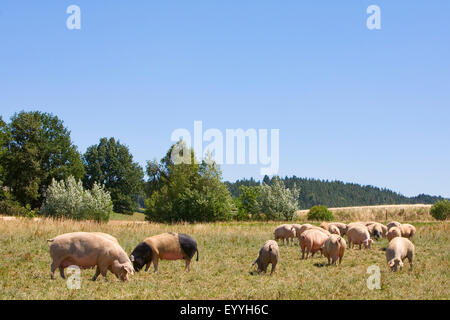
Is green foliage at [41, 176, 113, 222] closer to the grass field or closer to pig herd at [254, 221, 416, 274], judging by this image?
the grass field

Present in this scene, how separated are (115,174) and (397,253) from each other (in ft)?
271

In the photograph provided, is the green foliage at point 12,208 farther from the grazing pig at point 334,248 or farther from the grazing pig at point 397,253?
the grazing pig at point 397,253

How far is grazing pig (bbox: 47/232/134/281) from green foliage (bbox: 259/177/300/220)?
53.9m

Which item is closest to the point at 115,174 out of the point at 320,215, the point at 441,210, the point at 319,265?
the point at 320,215

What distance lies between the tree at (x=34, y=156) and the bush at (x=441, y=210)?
54863 millimetres

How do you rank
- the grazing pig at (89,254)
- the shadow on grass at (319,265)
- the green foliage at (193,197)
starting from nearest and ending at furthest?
the grazing pig at (89,254)
the shadow on grass at (319,265)
the green foliage at (193,197)

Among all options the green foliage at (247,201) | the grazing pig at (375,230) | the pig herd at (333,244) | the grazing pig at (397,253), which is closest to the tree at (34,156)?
the green foliage at (247,201)

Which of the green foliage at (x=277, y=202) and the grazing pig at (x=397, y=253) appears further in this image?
the green foliage at (x=277, y=202)

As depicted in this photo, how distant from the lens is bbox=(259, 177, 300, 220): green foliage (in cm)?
6619

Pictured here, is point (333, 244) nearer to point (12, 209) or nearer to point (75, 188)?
point (75, 188)

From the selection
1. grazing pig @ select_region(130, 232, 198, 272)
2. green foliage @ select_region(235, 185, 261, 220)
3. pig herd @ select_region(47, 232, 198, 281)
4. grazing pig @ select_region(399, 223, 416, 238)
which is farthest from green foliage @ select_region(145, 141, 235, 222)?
pig herd @ select_region(47, 232, 198, 281)

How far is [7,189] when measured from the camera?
6650cm

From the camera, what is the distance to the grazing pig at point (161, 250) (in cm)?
1529
